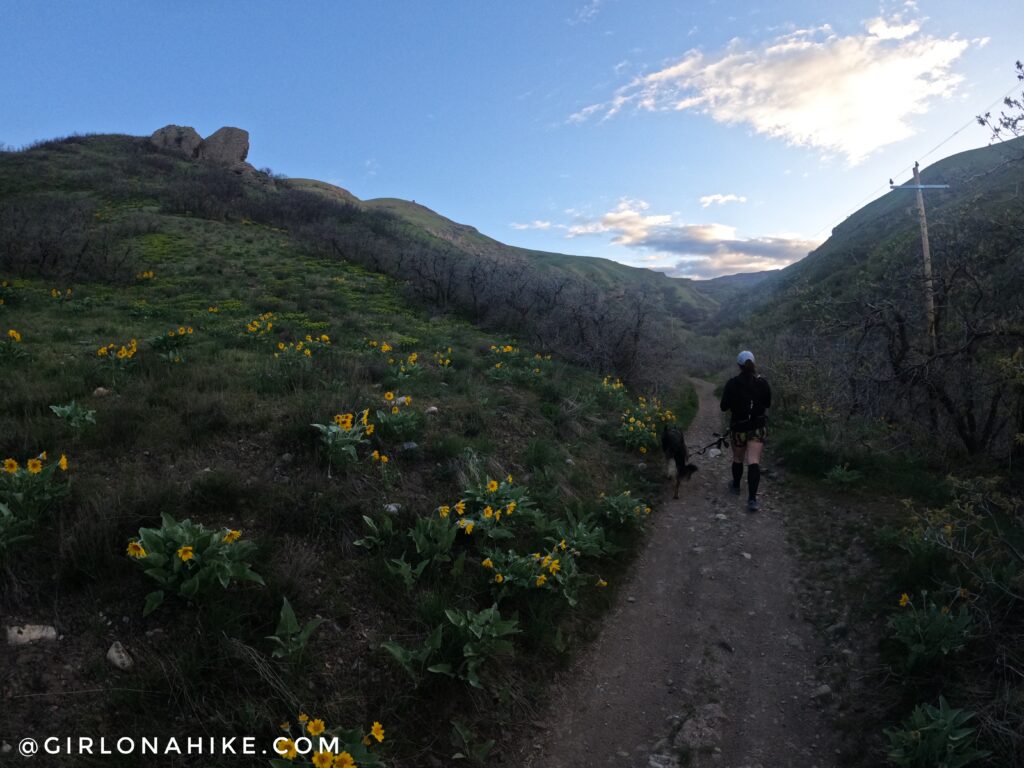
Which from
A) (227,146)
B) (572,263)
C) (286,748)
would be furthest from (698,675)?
(572,263)

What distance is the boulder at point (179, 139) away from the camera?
4203cm

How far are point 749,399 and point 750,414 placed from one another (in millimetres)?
198

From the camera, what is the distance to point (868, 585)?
A: 4.57 meters

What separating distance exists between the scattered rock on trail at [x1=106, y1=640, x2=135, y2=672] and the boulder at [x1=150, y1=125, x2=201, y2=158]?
48522mm

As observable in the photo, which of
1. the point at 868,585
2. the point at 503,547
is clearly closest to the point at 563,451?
the point at 503,547

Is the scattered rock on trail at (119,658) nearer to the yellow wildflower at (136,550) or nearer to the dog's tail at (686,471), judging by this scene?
the yellow wildflower at (136,550)

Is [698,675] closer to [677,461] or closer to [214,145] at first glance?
[677,461]

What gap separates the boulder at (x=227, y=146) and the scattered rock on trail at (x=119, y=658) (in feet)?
156

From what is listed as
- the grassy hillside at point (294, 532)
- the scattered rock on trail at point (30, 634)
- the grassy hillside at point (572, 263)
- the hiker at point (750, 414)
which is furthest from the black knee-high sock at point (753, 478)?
the grassy hillside at point (572, 263)

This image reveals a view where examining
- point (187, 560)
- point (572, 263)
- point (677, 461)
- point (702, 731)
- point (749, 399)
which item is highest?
point (572, 263)

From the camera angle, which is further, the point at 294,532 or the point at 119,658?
the point at 294,532

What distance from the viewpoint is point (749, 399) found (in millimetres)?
6723

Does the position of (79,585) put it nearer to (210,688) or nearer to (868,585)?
(210,688)

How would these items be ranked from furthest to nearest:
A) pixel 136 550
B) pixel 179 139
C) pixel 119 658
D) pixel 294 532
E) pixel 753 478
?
pixel 179 139
pixel 753 478
pixel 294 532
pixel 136 550
pixel 119 658
